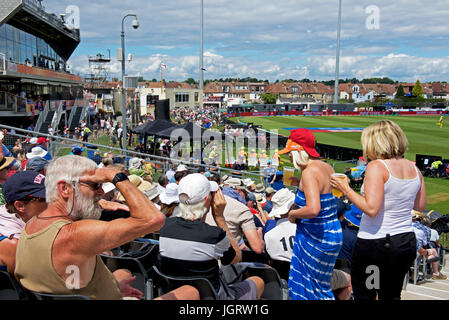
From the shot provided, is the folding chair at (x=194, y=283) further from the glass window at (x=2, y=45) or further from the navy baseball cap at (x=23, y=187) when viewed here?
the glass window at (x=2, y=45)

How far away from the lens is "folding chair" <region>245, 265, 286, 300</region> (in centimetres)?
353

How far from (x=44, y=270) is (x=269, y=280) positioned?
1.99m

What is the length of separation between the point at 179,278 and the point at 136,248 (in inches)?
66.4

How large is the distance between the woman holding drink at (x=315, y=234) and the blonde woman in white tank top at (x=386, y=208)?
228 mm

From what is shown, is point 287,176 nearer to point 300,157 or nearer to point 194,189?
point 300,157

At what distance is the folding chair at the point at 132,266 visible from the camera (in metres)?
3.60

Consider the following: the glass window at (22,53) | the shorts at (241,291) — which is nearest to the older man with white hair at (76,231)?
the shorts at (241,291)

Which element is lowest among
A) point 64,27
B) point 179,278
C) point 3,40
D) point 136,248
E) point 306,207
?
point 136,248

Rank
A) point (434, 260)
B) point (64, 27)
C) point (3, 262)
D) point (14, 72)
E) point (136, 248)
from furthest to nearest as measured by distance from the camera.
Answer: point (64, 27)
point (14, 72)
point (434, 260)
point (136, 248)
point (3, 262)

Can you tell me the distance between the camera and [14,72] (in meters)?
22.8

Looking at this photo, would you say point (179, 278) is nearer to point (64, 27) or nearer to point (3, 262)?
point (3, 262)

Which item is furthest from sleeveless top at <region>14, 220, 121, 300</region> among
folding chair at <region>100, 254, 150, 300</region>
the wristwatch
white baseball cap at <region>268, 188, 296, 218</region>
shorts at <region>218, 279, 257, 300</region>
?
white baseball cap at <region>268, 188, 296, 218</region>
